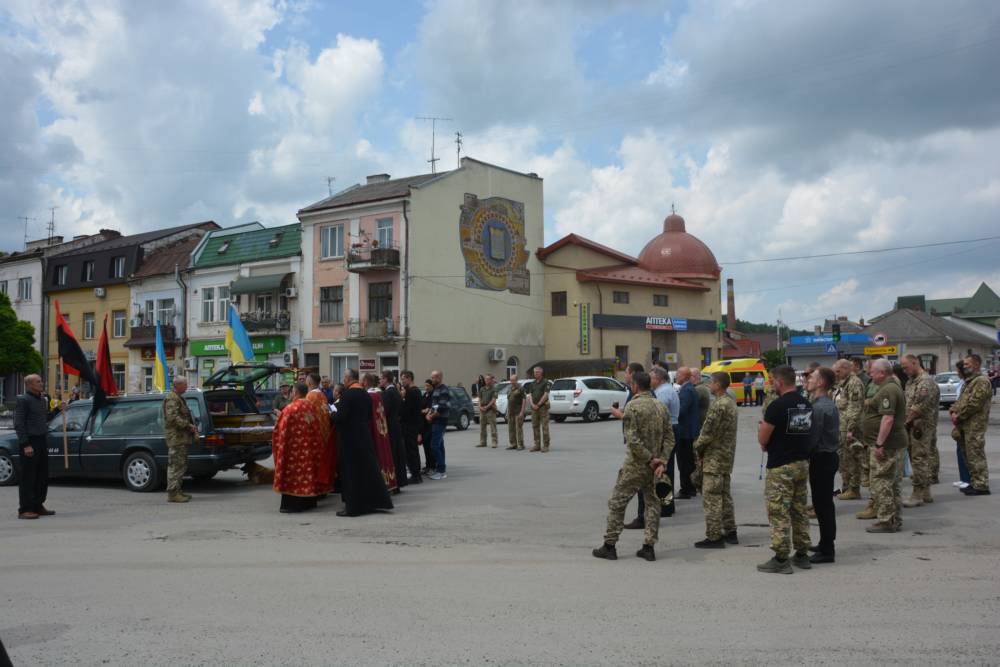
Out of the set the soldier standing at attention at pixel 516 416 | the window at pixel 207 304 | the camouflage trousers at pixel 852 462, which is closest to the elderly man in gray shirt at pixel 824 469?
the camouflage trousers at pixel 852 462

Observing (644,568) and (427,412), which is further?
(427,412)

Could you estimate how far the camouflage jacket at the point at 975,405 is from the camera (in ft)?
34.6

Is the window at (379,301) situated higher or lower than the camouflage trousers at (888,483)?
higher

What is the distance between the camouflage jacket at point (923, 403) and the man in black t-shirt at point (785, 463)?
404cm

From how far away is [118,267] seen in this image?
4912 cm

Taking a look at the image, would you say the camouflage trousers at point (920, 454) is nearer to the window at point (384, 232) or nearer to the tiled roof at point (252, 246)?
the window at point (384, 232)

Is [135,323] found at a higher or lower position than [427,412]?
higher

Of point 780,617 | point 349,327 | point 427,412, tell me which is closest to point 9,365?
point 349,327

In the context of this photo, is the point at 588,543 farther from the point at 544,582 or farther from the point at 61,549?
the point at 61,549

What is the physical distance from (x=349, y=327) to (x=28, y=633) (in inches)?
1377

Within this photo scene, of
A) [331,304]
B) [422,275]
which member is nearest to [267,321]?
[331,304]

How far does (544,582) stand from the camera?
22.0ft

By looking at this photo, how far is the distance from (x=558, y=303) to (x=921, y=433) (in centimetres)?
3583

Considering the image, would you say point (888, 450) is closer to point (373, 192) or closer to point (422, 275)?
point (422, 275)
